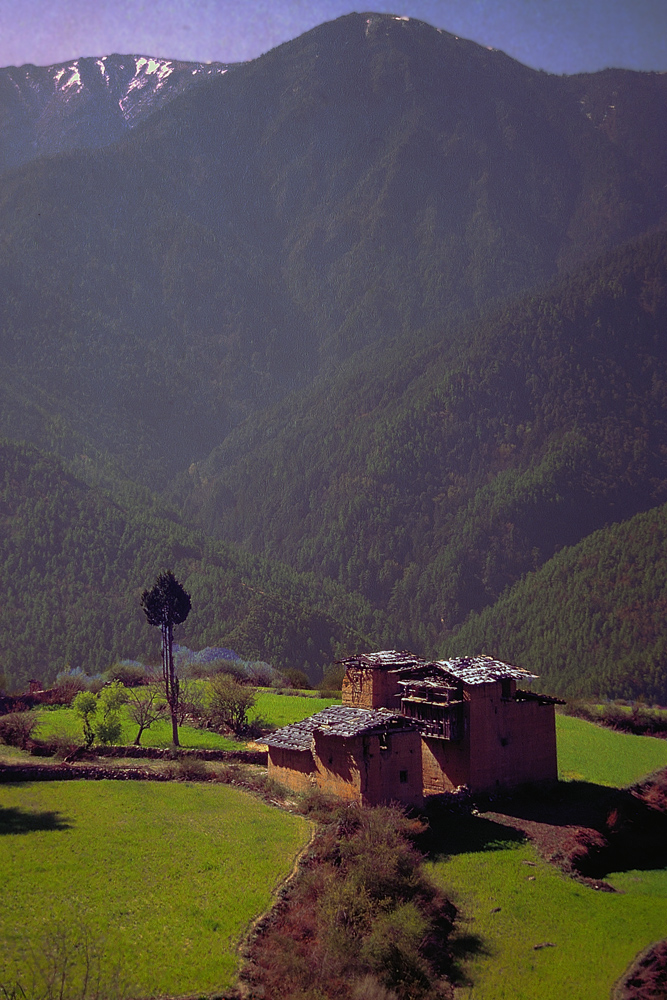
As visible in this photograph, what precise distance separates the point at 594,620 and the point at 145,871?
4072 inches

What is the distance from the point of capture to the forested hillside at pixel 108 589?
109562mm

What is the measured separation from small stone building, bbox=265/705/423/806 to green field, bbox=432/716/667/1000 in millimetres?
3116

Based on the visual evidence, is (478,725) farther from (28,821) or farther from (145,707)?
(28,821)

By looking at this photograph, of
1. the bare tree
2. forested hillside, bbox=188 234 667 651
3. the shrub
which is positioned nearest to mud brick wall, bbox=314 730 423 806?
the bare tree

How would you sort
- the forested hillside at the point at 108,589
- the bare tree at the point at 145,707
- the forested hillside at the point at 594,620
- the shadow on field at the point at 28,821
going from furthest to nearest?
the forested hillside at the point at 108,589, the forested hillside at the point at 594,620, the bare tree at the point at 145,707, the shadow on field at the point at 28,821

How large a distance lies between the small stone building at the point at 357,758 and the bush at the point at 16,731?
43.3 ft

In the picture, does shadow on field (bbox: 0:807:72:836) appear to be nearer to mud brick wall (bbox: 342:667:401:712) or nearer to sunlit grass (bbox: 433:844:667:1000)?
sunlit grass (bbox: 433:844:667:1000)

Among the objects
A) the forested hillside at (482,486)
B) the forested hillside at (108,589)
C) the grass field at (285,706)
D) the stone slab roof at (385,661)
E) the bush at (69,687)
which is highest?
the forested hillside at (482,486)

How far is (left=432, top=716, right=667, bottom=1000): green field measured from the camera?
27.4m

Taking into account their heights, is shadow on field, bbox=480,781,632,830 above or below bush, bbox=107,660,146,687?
below

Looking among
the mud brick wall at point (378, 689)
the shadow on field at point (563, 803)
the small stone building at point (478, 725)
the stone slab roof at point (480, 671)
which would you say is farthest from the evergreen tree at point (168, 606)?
the shadow on field at point (563, 803)

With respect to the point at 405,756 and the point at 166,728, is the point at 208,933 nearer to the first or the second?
the point at 405,756

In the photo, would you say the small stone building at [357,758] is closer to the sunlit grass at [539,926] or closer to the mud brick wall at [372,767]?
the mud brick wall at [372,767]

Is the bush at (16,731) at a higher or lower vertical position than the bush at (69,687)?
lower
